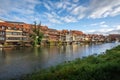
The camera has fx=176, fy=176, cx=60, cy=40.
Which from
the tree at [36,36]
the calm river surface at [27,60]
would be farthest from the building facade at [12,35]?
the calm river surface at [27,60]

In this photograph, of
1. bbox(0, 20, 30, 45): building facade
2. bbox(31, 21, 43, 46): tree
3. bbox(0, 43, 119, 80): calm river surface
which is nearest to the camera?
bbox(0, 43, 119, 80): calm river surface

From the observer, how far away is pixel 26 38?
95.1 m

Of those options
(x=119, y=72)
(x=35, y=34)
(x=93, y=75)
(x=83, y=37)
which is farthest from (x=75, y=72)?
(x=83, y=37)

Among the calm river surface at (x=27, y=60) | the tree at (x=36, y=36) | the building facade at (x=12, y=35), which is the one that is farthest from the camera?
the tree at (x=36, y=36)

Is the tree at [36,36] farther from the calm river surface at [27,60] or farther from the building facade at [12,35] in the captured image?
the calm river surface at [27,60]

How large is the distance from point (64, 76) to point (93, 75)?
105 inches

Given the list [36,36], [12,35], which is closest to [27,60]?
[12,35]

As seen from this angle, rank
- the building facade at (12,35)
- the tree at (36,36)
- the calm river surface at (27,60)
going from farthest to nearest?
the tree at (36,36) → the building facade at (12,35) → the calm river surface at (27,60)

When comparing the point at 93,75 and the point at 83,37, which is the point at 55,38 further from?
the point at 93,75

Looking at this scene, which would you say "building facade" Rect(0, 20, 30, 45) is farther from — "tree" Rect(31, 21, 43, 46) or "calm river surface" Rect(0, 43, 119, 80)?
"calm river surface" Rect(0, 43, 119, 80)

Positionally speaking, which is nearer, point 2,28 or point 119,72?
point 119,72

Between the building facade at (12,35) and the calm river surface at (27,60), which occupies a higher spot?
the building facade at (12,35)

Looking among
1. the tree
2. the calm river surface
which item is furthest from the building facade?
the calm river surface

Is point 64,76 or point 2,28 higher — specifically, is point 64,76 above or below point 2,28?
below
